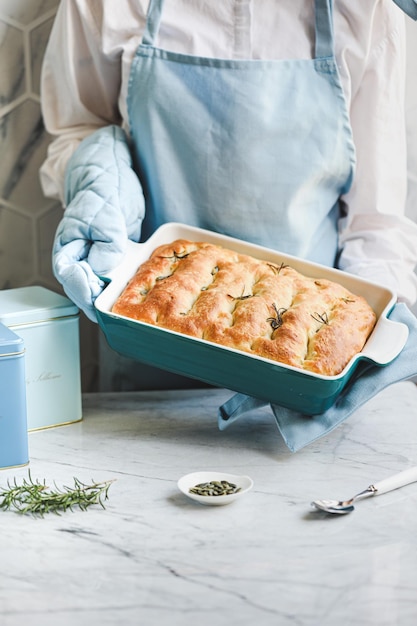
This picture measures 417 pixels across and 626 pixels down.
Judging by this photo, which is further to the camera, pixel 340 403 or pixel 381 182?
pixel 381 182

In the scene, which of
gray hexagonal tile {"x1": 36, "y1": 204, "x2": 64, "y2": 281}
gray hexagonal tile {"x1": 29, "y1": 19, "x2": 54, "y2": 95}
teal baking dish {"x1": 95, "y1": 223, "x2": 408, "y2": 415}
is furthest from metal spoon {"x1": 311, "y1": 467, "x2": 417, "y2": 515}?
gray hexagonal tile {"x1": 29, "y1": 19, "x2": 54, "y2": 95}

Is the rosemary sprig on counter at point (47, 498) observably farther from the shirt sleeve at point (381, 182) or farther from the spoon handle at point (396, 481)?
the shirt sleeve at point (381, 182)

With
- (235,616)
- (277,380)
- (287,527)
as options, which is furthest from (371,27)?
(235,616)

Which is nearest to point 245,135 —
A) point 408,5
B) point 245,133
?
point 245,133

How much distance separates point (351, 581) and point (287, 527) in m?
0.10

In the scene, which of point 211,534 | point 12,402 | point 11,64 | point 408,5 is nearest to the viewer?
point 211,534

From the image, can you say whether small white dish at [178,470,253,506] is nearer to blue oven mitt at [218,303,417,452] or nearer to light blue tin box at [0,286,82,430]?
blue oven mitt at [218,303,417,452]

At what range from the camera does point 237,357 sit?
0.92 metres

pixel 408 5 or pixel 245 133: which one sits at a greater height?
pixel 408 5

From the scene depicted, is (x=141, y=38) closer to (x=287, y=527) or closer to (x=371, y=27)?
(x=371, y=27)

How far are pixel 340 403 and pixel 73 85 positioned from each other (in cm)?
55

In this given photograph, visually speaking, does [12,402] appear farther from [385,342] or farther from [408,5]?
[408,5]

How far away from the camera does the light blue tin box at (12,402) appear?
3.00 feet

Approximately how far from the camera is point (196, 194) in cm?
112
